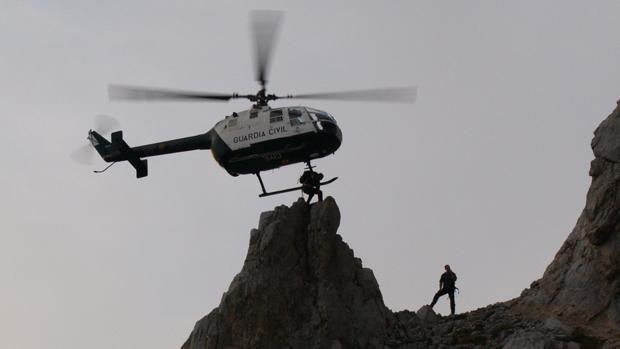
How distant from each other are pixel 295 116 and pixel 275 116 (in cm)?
86

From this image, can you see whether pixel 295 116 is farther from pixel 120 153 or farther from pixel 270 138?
pixel 120 153

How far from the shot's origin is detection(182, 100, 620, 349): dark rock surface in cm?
3581

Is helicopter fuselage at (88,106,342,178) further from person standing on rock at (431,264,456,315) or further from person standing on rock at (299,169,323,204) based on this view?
person standing on rock at (431,264,456,315)

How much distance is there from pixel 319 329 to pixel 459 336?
5301 millimetres

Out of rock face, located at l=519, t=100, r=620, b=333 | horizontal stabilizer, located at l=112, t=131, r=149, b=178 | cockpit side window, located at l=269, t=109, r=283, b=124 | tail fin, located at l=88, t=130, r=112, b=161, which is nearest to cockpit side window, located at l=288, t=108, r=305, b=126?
cockpit side window, located at l=269, t=109, r=283, b=124

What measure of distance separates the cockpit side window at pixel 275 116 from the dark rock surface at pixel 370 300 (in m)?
3.48

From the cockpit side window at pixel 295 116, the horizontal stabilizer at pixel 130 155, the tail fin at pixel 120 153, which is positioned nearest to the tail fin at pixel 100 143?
the tail fin at pixel 120 153

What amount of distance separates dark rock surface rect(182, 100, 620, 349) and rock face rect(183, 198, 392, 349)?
4cm

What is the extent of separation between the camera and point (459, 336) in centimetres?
3672

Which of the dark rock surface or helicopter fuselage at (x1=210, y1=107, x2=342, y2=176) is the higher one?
helicopter fuselage at (x1=210, y1=107, x2=342, y2=176)

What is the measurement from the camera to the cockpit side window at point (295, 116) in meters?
37.8

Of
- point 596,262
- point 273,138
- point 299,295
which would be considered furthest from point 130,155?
point 596,262

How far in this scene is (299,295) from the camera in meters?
36.9

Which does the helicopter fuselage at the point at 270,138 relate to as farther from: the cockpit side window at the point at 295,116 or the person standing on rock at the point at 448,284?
the person standing on rock at the point at 448,284
